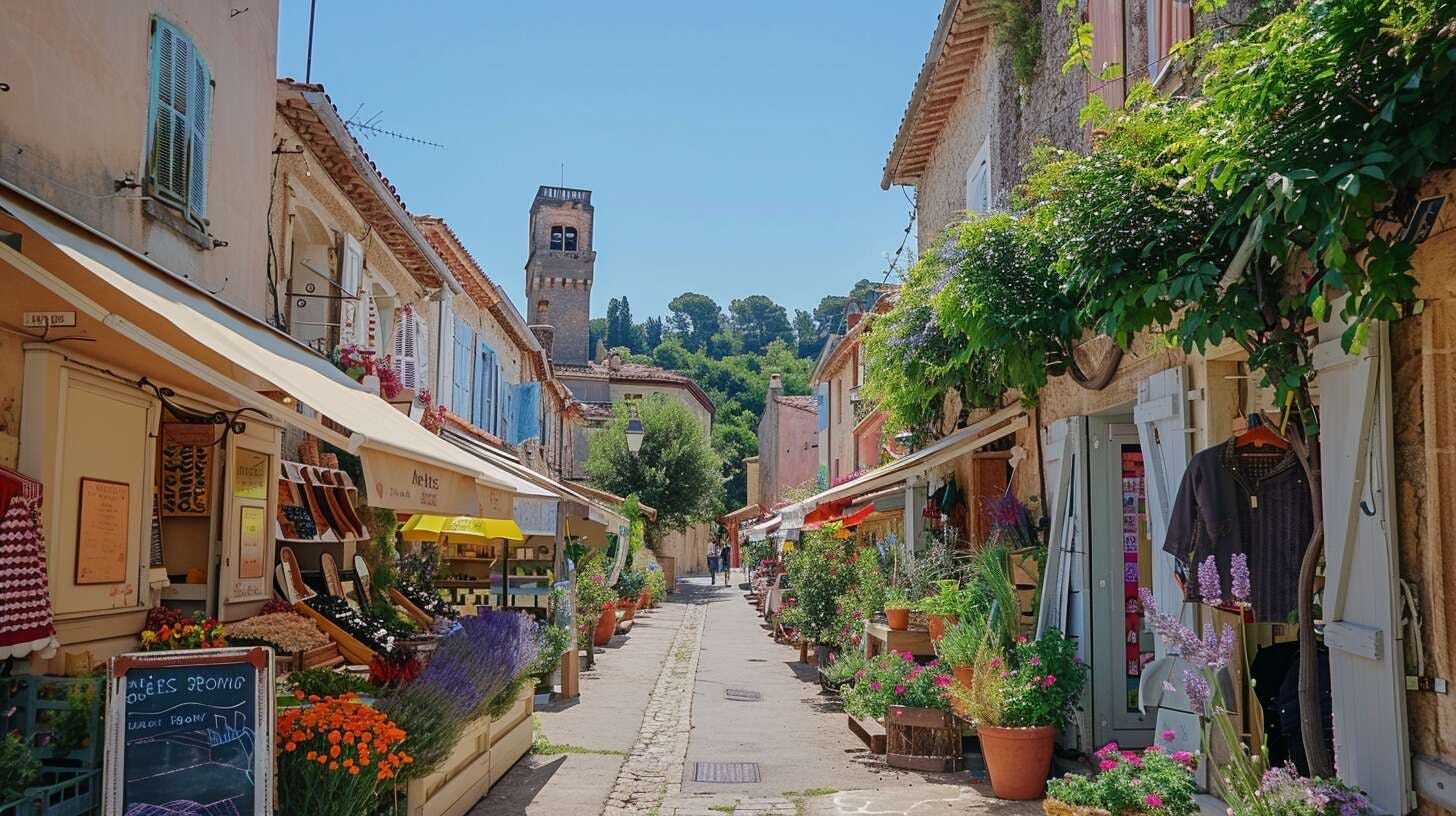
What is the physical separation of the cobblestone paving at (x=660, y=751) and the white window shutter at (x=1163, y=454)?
9.11ft

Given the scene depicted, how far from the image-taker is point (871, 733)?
919 cm

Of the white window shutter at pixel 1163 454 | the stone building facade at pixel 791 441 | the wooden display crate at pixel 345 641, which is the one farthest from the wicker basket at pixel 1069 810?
the stone building facade at pixel 791 441

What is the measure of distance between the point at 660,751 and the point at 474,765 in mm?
2746

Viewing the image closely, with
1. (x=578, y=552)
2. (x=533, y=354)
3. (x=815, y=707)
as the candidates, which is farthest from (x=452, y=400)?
(x=533, y=354)

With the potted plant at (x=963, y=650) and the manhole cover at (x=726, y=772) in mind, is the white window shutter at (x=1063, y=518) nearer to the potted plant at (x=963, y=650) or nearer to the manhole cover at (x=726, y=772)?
the potted plant at (x=963, y=650)

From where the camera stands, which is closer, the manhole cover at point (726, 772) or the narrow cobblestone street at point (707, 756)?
the narrow cobblestone street at point (707, 756)

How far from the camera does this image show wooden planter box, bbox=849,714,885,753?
9.13 meters

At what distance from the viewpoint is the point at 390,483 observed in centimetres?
571

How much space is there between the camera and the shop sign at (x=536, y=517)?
13289mm

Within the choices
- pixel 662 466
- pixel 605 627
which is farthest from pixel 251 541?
pixel 662 466

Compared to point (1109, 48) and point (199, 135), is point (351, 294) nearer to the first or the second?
point (199, 135)

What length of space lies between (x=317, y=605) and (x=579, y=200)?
203 feet

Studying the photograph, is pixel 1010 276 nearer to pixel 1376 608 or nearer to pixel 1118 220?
pixel 1118 220

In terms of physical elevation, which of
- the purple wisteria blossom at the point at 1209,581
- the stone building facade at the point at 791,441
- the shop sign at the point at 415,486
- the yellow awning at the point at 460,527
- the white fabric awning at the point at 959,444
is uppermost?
the stone building facade at the point at 791,441
